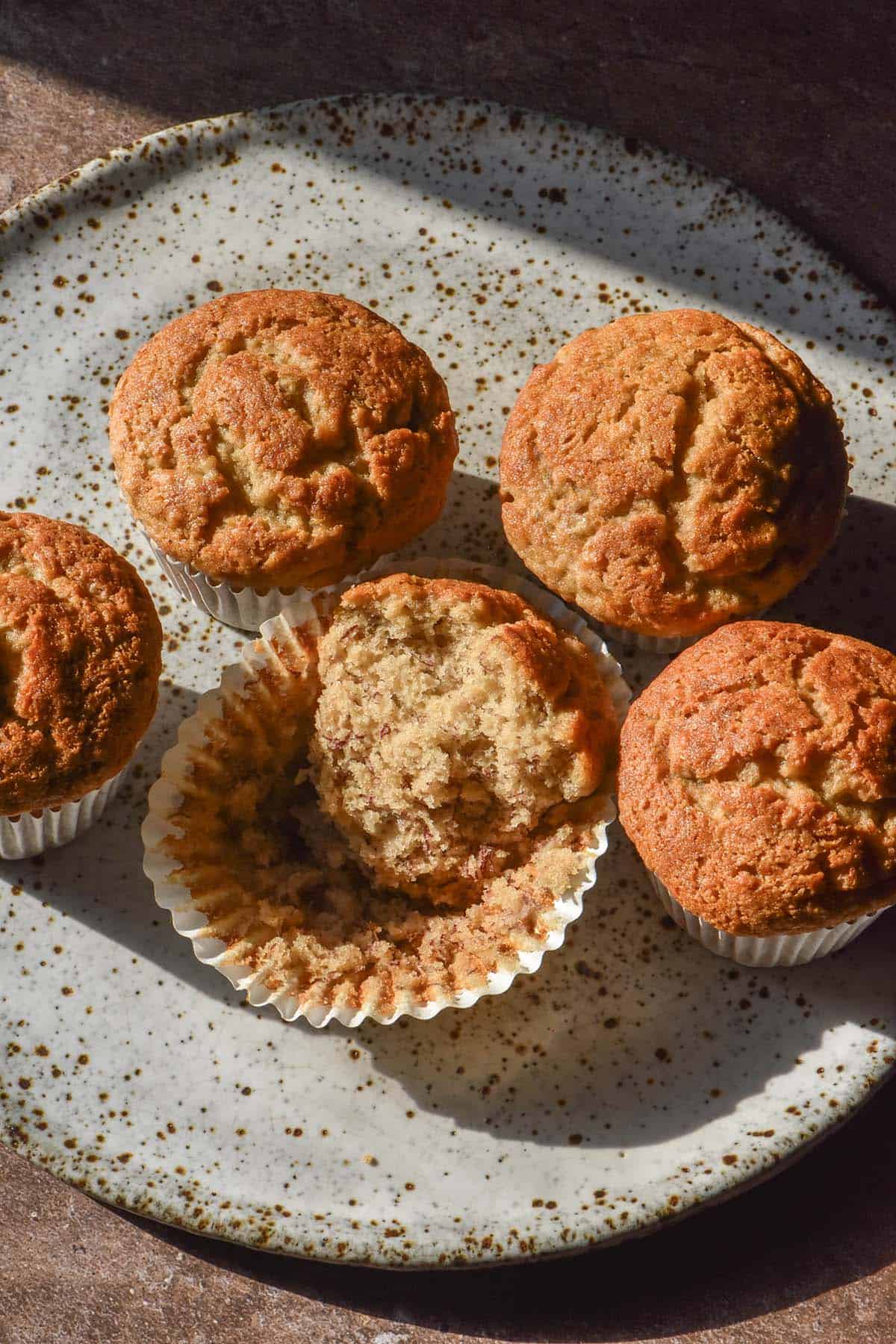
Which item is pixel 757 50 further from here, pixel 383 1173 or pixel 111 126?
pixel 383 1173

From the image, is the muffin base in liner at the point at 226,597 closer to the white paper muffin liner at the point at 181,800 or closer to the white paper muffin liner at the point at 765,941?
the white paper muffin liner at the point at 181,800

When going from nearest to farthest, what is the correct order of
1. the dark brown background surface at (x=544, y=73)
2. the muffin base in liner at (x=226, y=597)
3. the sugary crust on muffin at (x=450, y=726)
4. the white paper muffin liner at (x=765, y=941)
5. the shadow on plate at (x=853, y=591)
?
1. the sugary crust on muffin at (x=450, y=726)
2. the white paper muffin liner at (x=765, y=941)
3. the muffin base in liner at (x=226, y=597)
4. the shadow on plate at (x=853, y=591)
5. the dark brown background surface at (x=544, y=73)

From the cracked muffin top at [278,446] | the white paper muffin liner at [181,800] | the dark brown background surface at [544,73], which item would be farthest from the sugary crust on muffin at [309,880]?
the dark brown background surface at [544,73]

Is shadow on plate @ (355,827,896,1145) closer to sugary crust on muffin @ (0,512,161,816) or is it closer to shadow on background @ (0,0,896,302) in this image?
sugary crust on muffin @ (0,512,161,816)

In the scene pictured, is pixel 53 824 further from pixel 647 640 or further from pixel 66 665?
pixel 647 640

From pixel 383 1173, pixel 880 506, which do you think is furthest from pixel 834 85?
pixel 383 1173

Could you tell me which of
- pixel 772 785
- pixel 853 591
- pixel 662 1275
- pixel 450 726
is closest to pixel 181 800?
pixel 450 726
